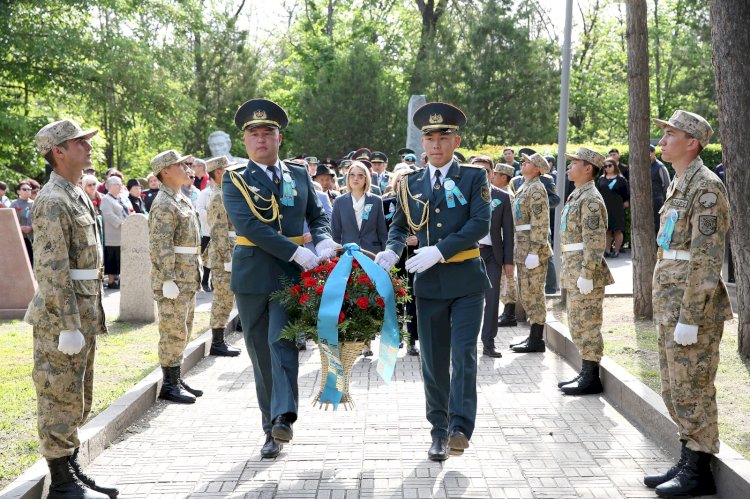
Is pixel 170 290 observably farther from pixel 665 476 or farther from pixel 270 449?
pixel 665 476

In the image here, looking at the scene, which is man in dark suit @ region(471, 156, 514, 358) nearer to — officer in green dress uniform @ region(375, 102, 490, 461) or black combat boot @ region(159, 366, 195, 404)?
black combat boot @ region(159, 366, 195, 404)

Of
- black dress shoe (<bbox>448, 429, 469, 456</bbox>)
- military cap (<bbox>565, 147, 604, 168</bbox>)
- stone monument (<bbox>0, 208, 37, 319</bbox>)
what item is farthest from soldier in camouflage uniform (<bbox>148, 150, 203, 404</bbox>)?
stone monument (<bbox>0, 208, 37, 319</bbox>)

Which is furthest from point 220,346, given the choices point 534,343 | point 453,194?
point 453,194

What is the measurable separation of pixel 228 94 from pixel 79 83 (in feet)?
55.5

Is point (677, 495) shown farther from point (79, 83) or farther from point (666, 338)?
point (79, 83)

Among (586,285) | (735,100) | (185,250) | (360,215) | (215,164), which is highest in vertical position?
(735,100)

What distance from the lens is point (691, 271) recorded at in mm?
5637

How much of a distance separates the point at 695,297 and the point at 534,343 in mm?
5465

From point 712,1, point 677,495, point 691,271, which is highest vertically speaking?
point 712,1

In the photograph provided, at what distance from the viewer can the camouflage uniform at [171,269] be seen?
27.8ft

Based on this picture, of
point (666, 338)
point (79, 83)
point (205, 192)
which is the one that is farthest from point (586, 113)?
point (666, 338)

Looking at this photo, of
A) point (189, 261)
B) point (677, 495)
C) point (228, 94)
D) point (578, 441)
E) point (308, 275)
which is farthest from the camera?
point (228, 94)

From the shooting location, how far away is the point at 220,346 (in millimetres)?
11008

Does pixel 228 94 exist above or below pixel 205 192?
above
